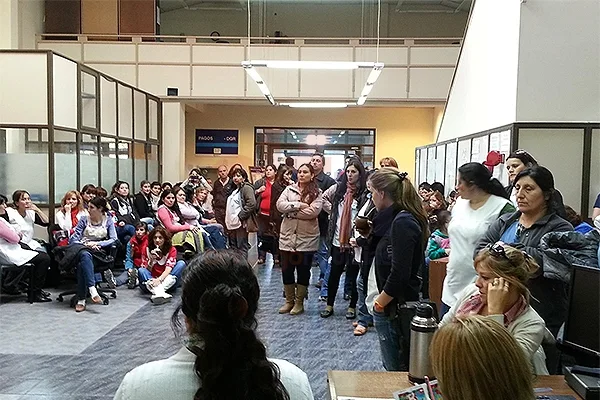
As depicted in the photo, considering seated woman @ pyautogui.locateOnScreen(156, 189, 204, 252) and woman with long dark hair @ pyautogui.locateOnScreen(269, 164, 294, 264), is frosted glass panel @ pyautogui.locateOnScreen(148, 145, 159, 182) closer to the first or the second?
seated woman @ pyautogui.locateOnScreen(156, 189, 204, 252)

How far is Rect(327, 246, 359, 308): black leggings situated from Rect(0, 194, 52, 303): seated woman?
10.0 ft

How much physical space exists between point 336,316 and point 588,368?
3.25 meters

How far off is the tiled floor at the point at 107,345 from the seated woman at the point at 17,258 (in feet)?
0.58

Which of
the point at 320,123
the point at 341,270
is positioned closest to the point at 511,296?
the point at 341,270

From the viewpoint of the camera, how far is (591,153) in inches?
203

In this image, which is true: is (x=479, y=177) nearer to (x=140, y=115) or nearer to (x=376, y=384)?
(x=376, y=384)

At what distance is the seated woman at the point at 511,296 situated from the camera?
1.89 m

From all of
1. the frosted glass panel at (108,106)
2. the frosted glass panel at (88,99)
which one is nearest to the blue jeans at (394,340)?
the frosted glass panel at (88,99)

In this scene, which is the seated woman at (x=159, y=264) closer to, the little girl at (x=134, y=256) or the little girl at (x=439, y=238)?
the little girl at (x=134, y=256)

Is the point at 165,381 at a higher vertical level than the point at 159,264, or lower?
higher

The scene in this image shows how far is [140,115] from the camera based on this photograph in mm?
10398

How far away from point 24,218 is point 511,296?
219 inches

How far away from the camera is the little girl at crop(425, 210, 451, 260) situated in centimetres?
452

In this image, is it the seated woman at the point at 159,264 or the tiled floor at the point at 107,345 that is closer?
the tiled floor at the point at 107,345
